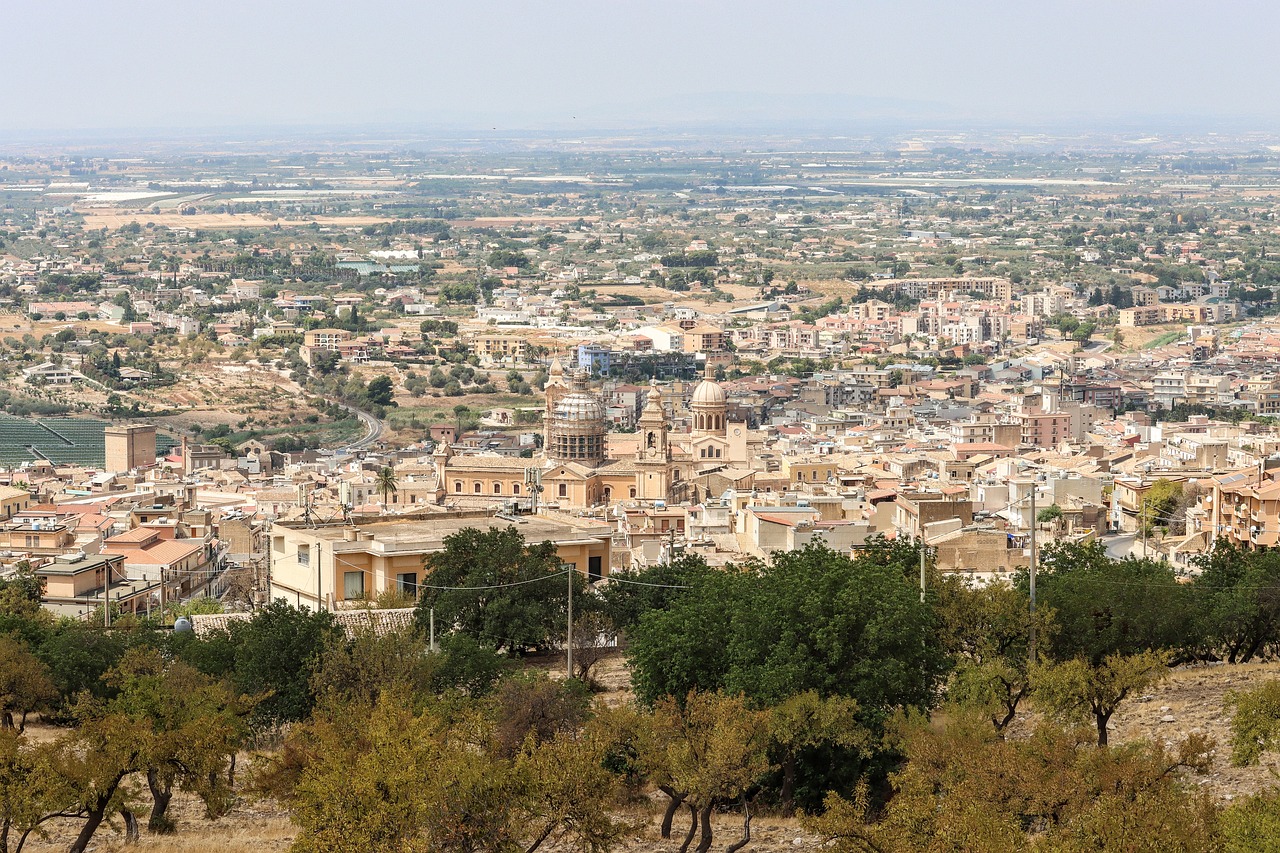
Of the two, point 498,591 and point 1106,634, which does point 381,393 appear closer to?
point 498,591

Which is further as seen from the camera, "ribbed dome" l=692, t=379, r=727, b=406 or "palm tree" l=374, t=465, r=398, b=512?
"ribbed dome" l=692, t=379, r=727, b=406

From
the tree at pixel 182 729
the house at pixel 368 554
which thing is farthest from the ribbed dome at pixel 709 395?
the tree at pixel 182 729

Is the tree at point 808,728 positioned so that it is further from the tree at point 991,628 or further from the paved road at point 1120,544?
the paved road at point 1120,544

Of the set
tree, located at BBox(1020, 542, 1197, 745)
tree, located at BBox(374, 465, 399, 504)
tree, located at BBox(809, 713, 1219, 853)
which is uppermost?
tree, located at BBox(809, 713, 1219, 853)

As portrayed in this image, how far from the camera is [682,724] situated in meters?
16.2

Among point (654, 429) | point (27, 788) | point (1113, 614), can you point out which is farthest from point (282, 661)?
point (654, 429)

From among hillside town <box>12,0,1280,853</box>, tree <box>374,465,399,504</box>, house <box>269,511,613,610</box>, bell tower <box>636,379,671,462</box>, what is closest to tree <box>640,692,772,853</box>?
hillside town <box>12,0,1280,853</box>

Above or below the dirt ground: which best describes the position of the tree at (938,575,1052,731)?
above

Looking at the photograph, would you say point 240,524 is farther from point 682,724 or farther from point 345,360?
point 345,360

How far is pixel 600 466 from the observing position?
44969 millimetres

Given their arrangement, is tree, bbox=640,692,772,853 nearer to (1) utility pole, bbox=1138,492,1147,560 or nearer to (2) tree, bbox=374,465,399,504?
(1) utility pole, bbox=1138,492,1147,560

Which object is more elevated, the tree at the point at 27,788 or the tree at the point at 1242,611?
the tree at the point at 27,788

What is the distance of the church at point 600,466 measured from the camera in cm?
4284

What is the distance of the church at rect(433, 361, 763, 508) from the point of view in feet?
141
